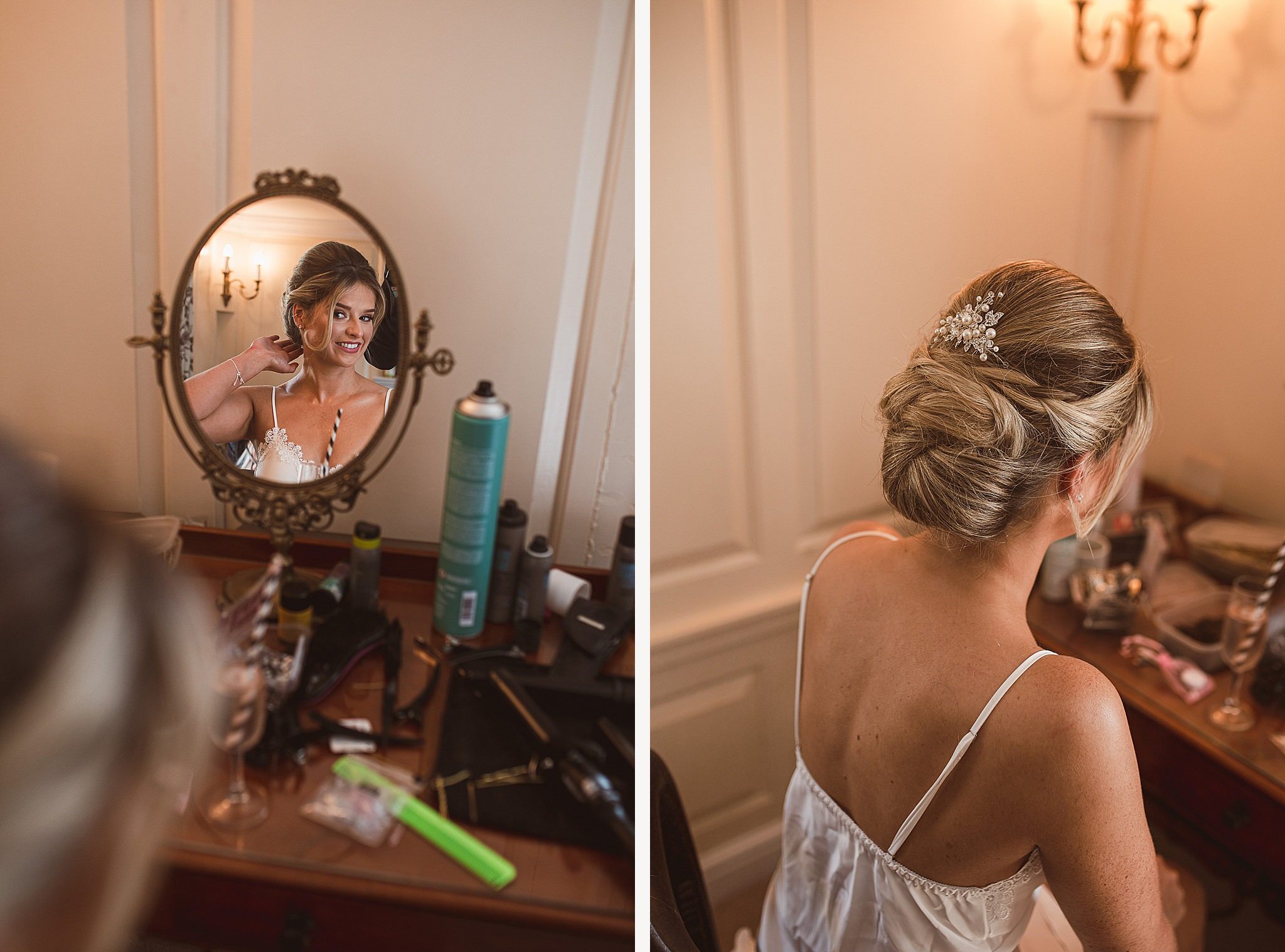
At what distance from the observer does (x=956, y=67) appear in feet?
1.81

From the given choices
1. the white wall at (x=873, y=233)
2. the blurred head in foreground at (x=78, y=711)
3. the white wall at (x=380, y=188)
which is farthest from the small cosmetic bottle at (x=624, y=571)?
the blurred head in foreground at (x=78, y=711)

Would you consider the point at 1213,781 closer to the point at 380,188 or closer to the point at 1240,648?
the point at 1240,648

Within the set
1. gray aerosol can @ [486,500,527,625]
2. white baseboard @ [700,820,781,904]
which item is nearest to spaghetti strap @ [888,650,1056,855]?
white baseboard @ [700,820,781,904]

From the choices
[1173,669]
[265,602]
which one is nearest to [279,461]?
[265,602]

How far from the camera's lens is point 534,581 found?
90 cm

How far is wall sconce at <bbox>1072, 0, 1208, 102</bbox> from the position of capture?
55 cm

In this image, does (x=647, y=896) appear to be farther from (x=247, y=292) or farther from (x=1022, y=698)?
(x=247, y=292)

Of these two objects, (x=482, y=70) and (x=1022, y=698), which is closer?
(x=1022, y=698)

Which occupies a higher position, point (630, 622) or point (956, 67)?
point (956, 67)

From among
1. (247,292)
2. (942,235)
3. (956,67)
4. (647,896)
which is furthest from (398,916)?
(956,67)

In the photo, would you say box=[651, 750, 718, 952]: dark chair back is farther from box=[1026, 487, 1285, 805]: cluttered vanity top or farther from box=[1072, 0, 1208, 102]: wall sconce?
box=[1072, 0, 1208, 102]: wall sconce

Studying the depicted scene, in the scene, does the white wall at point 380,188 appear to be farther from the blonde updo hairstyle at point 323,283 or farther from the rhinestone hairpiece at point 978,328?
the rhinestone hairpiece at point 978,328

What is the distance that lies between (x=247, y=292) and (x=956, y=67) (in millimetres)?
598

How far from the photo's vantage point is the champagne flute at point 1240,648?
0.51 meters
